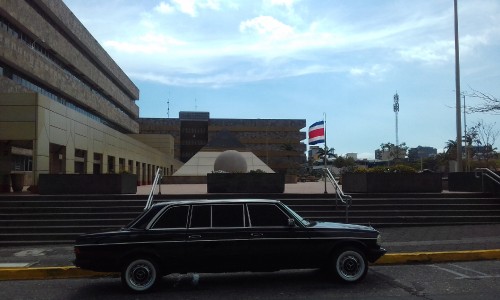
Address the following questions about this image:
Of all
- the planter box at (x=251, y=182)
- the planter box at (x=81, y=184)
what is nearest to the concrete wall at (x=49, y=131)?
the planter box at (x=81, y=184)

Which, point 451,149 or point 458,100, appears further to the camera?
point 451,149

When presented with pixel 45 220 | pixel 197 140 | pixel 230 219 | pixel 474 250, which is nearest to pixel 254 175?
pixel 45 220

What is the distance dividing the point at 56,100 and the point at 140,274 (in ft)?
144

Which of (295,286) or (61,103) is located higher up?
(61,103)

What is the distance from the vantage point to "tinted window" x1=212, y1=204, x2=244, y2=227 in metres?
8.12

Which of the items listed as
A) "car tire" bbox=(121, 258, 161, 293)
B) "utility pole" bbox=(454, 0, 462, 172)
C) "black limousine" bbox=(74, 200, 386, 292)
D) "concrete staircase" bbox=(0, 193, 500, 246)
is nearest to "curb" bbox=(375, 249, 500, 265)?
"black limousine" bbox=(74, 200, 386, 292)

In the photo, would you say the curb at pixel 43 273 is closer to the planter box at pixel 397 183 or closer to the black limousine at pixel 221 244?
the black limousine at pixel 221 244

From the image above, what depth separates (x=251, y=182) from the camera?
18.6 m

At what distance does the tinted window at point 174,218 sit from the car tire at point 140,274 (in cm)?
60

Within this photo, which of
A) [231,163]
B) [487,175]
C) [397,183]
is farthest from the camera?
[231,163]

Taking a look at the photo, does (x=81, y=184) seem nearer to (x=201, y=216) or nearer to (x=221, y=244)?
(x=201, y=216)

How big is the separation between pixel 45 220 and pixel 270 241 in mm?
9797

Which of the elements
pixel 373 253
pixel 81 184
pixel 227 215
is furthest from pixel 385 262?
pixel 81 184

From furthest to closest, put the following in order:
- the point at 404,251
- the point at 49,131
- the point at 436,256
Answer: the point at 49,131 < the point at 404,251 < the point at 436,256
